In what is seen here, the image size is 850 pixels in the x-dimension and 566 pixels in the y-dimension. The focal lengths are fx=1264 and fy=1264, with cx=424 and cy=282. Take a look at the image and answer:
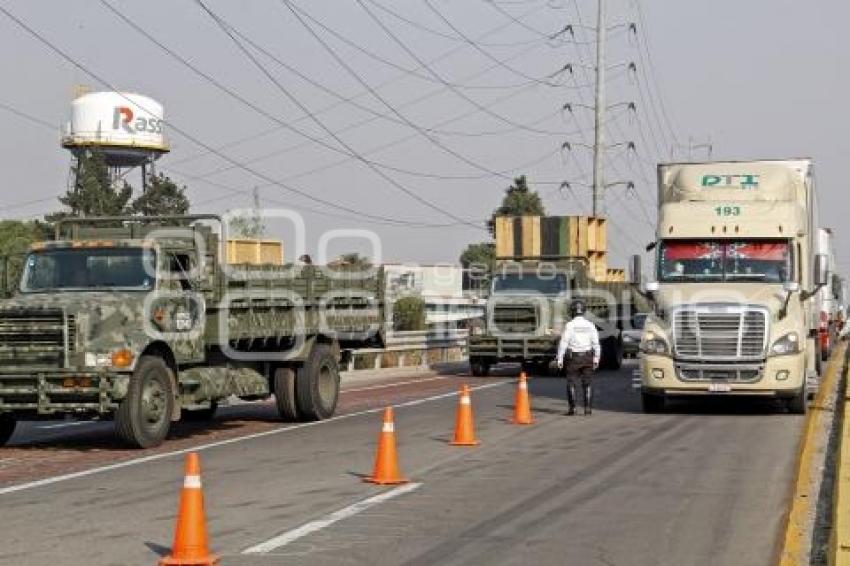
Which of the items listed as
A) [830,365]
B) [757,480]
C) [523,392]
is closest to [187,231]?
[523,392]

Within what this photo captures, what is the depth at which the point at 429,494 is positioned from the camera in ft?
37.4

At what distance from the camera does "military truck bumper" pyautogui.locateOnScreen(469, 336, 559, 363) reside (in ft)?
101

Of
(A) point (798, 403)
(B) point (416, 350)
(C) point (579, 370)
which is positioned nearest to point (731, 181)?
(A) point (798, 403)

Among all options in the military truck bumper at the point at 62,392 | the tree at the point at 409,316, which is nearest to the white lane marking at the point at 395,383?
the military truck bumper at the point at 62,392

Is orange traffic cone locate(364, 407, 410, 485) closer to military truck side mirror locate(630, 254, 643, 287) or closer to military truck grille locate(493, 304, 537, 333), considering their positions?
military truck side mirror locate(630, 254, 643, 287)

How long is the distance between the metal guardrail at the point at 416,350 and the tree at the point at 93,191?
95.4ft

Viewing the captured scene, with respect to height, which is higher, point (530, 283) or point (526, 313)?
point (530, 283)

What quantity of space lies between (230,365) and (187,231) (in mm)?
1929

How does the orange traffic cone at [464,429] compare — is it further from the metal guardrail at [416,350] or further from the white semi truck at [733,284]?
the metal guardrail at [416,350]

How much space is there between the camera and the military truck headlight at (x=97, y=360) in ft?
47.6

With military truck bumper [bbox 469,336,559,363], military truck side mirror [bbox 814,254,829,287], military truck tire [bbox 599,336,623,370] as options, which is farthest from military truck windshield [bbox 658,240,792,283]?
military truck tire [bbox 599,336,623,370]

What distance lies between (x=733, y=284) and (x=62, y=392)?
34.7 ft

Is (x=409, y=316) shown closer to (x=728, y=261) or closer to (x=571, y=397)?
(x=728, y=261)

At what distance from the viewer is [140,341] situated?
1485 cm
